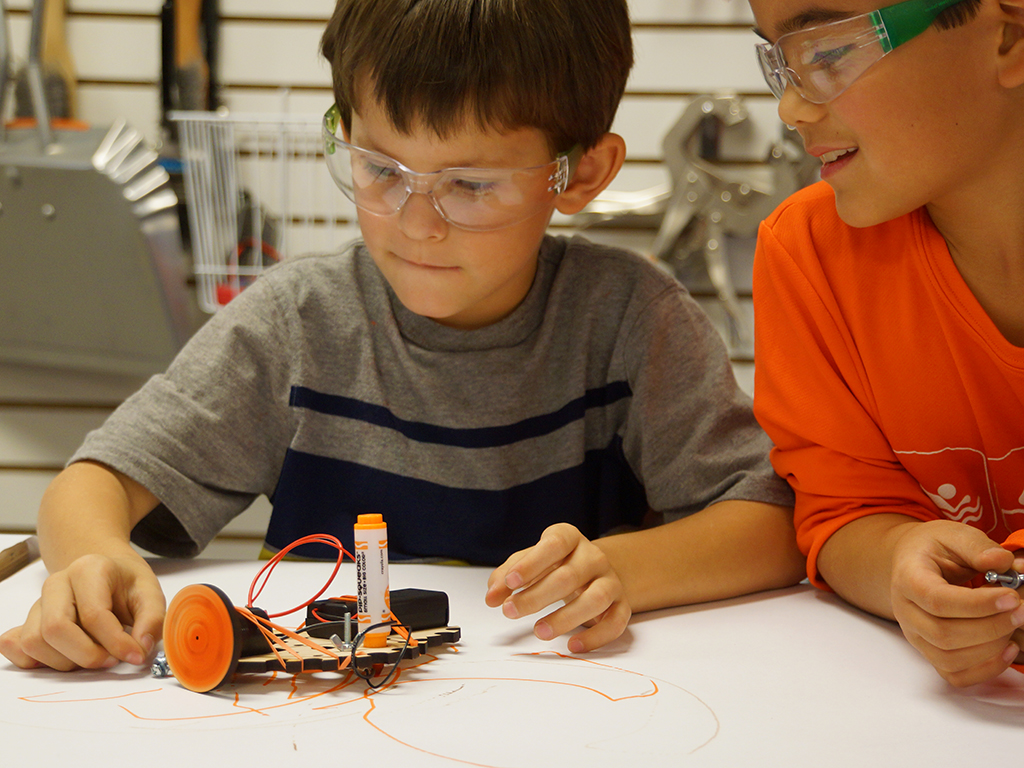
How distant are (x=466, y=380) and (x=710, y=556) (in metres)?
0.37

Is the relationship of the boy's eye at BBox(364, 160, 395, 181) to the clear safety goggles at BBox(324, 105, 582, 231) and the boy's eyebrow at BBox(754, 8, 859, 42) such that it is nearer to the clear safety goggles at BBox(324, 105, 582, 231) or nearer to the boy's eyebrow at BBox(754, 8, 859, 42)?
the clear safety goggles at BBox(324, 105, 582, 231)

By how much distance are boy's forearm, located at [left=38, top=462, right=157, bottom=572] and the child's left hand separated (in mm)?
367

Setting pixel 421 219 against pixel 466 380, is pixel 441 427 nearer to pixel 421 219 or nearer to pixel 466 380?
pixel 466 380

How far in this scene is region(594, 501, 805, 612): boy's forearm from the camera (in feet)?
2.66

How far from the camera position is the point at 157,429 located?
0.94 meters

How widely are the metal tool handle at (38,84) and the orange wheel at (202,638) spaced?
4.34 feet

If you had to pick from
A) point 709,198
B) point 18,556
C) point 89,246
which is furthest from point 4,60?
point 709,198

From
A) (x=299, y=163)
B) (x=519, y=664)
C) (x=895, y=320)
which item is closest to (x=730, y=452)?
(x=895, y=320)

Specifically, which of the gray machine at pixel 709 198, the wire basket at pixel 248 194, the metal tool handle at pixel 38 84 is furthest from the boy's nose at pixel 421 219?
the metal tool handle at pixel 38 84

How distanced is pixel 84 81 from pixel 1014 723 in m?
1.92

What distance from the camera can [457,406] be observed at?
41.6 inches

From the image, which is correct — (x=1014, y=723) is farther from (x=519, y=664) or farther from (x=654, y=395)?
(x=654, y=395)

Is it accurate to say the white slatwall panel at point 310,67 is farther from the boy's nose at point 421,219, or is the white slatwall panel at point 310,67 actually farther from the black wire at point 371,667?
the black wire at point 371,667

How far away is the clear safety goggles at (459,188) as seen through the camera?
875mm
